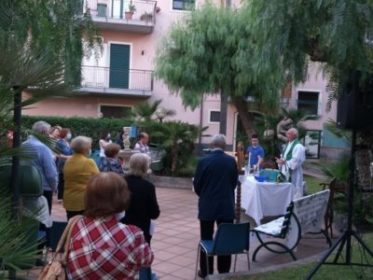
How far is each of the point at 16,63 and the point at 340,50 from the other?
2261 mm

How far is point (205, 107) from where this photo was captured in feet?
86.2

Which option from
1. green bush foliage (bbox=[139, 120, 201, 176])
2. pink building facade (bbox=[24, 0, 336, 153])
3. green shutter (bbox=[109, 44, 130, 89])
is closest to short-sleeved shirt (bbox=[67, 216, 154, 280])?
green bush foliage (bbox=[139, 120, 201, 176])

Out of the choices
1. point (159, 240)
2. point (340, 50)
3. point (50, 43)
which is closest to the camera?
point (50, 43)

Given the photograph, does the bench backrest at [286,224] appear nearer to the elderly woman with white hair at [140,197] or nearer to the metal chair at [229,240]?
the metal chair at [229,240]

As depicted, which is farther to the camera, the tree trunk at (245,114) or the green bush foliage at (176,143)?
the tree trunk at (245,114)

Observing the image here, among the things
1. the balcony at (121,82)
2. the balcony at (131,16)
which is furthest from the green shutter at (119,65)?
the balcony at (131,16)

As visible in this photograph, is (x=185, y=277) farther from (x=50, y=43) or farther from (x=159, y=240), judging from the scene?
(x=50, y=43)

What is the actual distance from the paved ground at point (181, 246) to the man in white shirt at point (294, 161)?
1564 mm

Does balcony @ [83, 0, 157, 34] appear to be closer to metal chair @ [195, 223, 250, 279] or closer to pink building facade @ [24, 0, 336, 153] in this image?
pink building facade @ [24, 0, 336, 153]

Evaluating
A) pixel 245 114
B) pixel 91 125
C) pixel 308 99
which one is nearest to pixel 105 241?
pixel 245 114

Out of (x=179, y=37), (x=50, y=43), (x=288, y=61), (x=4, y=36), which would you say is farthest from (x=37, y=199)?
(x=179, y=37)

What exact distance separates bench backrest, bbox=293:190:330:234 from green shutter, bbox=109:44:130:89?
1908cm

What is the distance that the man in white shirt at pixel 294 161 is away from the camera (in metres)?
9.49

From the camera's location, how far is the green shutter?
2600 cm
